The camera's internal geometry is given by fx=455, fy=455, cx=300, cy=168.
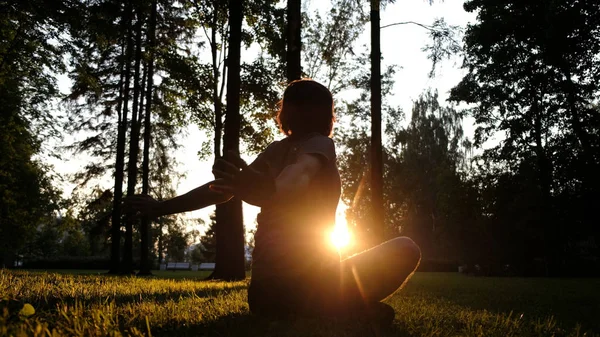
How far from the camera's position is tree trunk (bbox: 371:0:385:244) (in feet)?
43.1

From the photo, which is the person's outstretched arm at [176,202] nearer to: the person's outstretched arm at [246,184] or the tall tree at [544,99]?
the person's outstretched arm at [246,184]

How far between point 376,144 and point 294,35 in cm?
426

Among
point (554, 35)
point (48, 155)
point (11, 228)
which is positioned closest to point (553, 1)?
point (554, 35)

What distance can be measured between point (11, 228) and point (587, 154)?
125ft

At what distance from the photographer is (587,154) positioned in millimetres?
20625

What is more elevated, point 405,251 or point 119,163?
point 119,163

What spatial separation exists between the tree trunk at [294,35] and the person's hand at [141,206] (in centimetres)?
860

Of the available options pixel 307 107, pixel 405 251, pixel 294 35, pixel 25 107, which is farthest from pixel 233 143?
pixel 25 107

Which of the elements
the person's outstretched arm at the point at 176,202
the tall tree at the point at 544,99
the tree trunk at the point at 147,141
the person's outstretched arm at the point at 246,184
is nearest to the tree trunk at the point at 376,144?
the tall tree at the point at 544,99

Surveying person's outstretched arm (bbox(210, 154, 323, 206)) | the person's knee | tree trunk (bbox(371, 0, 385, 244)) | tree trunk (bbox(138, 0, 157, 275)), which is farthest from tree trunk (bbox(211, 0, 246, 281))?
person's outstretched arm (bbox(210, 154, 323, 206))

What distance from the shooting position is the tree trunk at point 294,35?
1071 centimetres

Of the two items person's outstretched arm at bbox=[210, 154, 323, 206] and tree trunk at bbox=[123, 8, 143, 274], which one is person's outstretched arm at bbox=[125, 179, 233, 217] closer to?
person's outstretched arm at bbox=[210, 154, 323, 206]

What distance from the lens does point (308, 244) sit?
2.58 metres

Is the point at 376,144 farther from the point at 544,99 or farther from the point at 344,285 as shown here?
the point at 544,99
